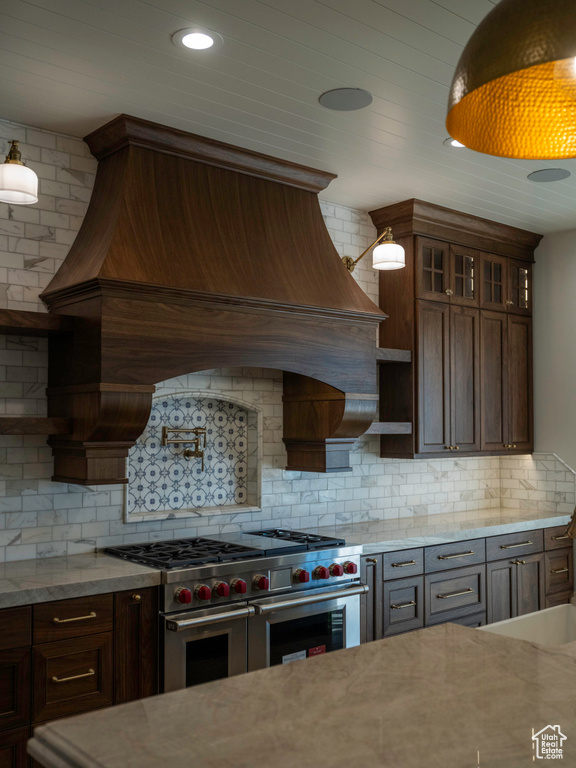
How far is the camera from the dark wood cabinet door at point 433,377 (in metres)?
4.89

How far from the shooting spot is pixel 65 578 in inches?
120

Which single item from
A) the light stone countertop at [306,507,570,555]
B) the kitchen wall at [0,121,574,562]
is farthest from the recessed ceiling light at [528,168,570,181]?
the light stone countertop at [306,507,570,555]

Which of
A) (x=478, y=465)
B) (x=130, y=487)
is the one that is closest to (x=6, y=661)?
(x=130, y=487)

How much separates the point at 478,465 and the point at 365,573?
2.09 metres

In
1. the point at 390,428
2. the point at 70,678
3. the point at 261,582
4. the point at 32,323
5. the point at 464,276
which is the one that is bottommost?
the point at 70,678

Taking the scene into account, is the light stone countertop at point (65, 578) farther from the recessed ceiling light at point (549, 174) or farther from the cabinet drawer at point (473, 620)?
the recessed ceiling light at point (549, 174)

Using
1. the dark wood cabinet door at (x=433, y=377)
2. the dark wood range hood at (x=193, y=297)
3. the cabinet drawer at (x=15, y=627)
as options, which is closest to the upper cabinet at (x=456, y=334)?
the dark wood cabinet door at (x=433, y=377)

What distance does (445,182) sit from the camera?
14.7 feet

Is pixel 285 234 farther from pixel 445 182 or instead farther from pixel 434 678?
pixel 434 678

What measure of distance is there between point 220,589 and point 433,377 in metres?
2.30

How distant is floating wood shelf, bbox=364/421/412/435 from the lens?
462 centimetres

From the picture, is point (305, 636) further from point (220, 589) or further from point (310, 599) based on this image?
point (220, 589)

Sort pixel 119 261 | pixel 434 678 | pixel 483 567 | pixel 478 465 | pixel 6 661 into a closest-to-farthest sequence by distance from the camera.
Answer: pixel 434 678 < pixel 6 661 < pixel 119 261 < pixel 483 567 < pixel 478 465

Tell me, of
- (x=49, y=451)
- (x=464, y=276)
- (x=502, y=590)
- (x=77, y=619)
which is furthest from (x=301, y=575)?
(x=464, y=276)
